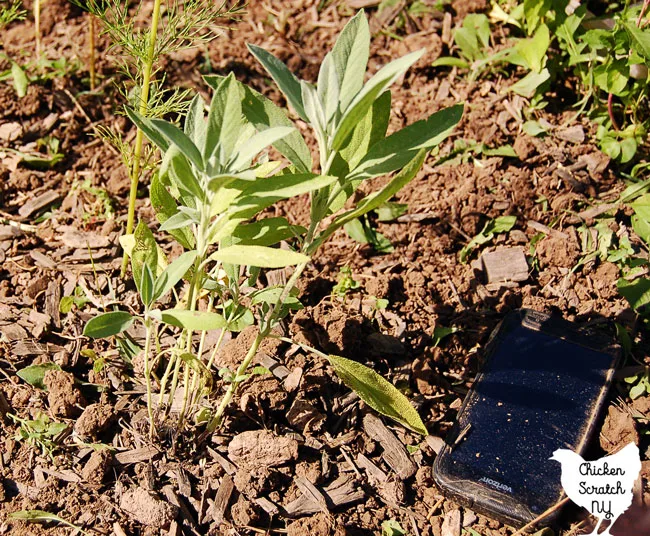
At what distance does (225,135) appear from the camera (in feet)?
5.29

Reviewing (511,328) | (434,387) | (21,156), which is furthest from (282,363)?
(21,156)

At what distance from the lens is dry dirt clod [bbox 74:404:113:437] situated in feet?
6.72

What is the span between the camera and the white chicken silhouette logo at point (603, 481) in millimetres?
1855

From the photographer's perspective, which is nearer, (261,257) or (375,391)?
(261,257)

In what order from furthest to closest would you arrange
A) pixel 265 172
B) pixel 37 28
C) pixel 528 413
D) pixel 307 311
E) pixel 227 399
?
1. pixel 37 28
2. pixel 307 311
3. pixel 528 413
4. pixel 227 399
5. pixel 265 172

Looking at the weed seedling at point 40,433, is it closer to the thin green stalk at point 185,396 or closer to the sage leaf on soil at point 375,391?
the thin green stalk at point 185,396

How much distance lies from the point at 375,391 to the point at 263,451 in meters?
0.41

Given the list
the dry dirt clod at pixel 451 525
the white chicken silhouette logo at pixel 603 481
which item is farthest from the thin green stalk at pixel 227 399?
the white chicken silhouette logo at pixel 603 481

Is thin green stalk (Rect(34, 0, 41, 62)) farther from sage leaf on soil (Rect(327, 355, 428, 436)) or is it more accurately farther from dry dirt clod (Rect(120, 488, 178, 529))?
sage leaf on soil (Rect(327, 355, 428, 436))

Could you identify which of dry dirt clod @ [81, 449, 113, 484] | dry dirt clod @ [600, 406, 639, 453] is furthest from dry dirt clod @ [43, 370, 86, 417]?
dry dirt clod @ [600, 406, 639, 453]

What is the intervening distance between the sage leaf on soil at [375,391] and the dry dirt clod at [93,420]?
70 centimetres

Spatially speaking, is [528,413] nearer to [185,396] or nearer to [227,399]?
[227,399]

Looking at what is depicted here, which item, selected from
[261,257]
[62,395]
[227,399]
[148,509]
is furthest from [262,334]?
[62,395]

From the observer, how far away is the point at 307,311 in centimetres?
239
